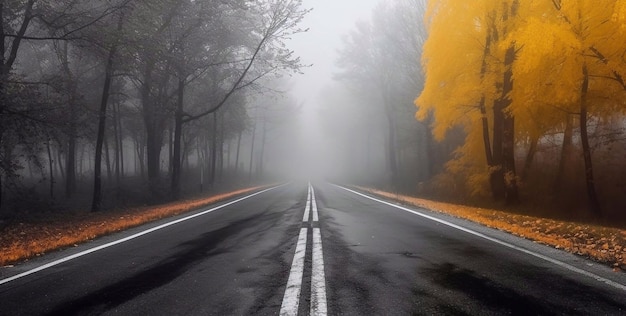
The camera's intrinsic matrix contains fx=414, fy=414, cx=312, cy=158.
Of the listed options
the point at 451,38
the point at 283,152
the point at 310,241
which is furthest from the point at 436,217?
the point at 283,152

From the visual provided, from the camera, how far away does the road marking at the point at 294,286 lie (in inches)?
139

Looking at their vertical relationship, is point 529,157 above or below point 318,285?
above

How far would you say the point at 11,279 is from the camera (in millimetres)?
4758

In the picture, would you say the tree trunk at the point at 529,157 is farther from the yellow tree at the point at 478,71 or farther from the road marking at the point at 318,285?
the road marking at the point at 318,285

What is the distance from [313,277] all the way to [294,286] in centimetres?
40

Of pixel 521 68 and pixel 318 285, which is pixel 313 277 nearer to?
pixel 318 285

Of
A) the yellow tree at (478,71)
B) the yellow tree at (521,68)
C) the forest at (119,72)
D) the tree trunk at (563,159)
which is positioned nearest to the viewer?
the forest at (119,72)

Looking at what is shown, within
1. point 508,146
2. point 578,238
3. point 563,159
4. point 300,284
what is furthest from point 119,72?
point 563,159

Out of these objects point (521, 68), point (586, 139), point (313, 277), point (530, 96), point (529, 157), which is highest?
point (521, 68)

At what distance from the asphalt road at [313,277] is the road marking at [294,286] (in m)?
0.01

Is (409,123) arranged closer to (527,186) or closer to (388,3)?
(388,3)

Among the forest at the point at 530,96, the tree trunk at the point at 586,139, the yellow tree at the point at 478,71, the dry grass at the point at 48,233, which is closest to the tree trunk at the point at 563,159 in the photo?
the forest at the point at 530,96

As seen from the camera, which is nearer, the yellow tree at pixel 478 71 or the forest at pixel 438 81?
the forest at pixel 438 81

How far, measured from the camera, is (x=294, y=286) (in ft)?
13.7
